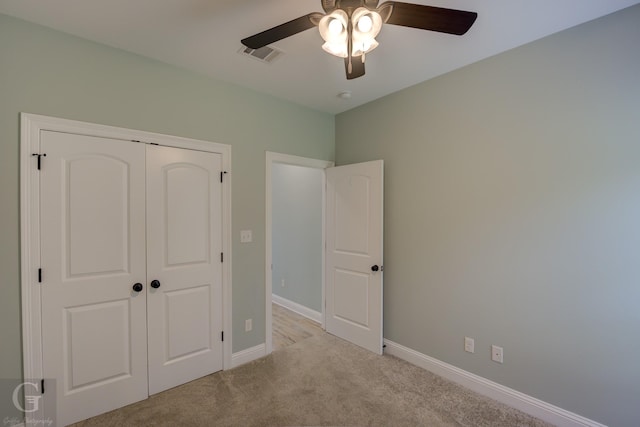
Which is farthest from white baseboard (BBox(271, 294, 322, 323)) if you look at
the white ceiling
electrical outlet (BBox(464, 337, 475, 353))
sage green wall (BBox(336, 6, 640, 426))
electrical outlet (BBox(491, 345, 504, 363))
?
the white ceiling

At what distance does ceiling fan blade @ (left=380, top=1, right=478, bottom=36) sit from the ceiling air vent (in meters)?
1.12

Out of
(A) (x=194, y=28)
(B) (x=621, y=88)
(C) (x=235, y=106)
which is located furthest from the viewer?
(C) (x=235, y=106)

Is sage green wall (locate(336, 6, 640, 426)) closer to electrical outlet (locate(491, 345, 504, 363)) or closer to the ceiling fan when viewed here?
electrical outlet (locate(491, 345, 504, 363))

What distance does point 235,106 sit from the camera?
2.68 metres

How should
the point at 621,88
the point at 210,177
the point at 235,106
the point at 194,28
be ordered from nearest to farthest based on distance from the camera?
the point at 621,88
the point at 194,28
the point at 210,177
the point at 235,106

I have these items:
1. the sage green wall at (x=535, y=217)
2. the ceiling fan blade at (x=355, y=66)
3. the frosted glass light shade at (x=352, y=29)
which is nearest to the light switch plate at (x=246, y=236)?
the sage green wall at (x=535, y=217)

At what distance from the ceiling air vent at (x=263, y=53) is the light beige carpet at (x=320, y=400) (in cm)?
270

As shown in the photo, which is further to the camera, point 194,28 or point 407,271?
point 407,271

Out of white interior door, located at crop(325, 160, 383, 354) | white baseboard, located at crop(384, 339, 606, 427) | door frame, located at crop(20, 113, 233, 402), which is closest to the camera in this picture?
door frame, located at crop(20, 113, 233, 402)

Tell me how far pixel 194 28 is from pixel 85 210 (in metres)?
1.47

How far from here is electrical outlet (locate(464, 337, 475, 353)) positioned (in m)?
2.35

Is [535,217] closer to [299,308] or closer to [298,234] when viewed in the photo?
[298,234]

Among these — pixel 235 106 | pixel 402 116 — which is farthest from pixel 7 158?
pixel 402 116

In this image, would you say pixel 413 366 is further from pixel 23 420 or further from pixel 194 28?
pixel 194 28
